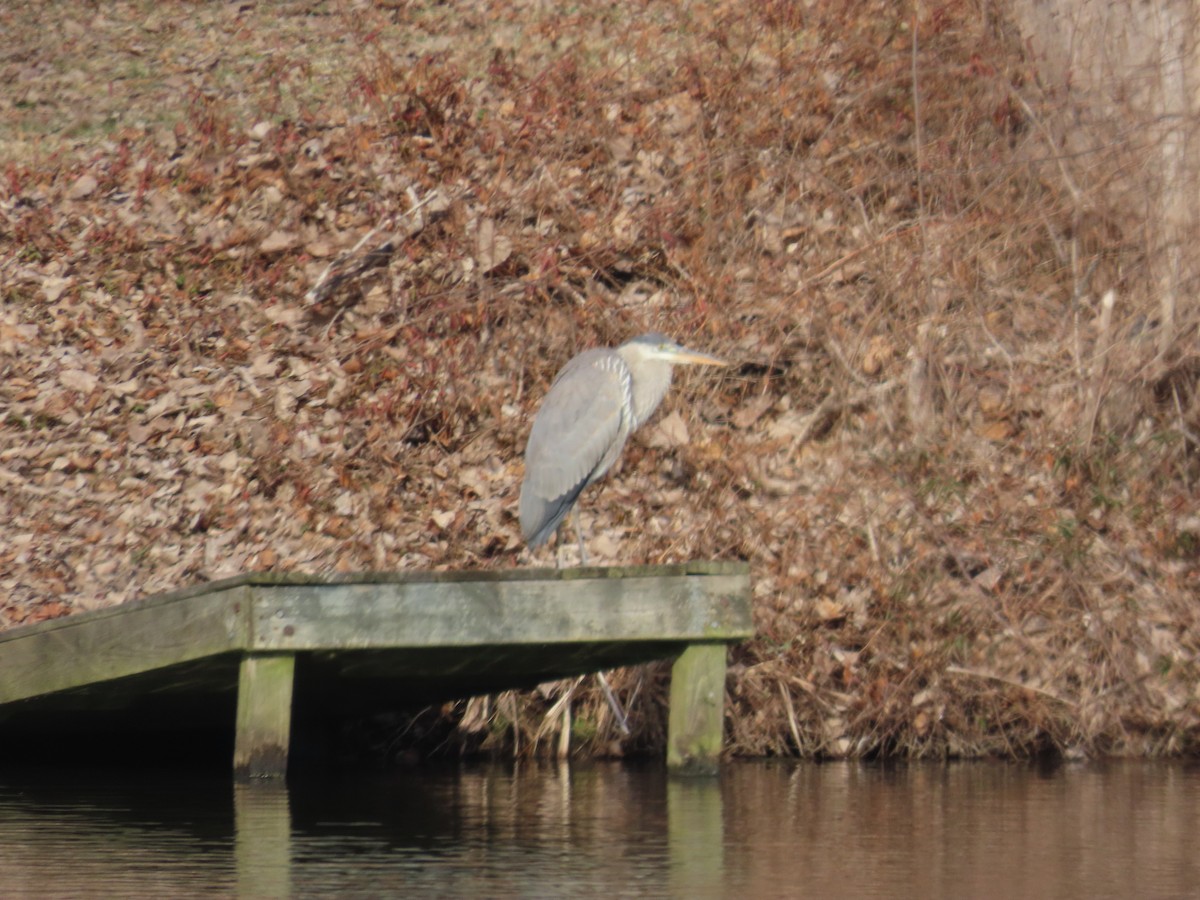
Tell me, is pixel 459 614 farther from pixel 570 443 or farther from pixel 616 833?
pixel 570 443

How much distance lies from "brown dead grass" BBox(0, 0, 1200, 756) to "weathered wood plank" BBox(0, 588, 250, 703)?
2.28 metres

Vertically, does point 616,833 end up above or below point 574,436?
below

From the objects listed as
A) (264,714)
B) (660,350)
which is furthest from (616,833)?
(660,350)

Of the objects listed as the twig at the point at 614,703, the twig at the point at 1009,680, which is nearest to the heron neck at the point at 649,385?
the twig at the point at 614,703

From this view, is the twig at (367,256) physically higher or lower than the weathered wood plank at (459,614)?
higher

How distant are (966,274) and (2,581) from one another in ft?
18.1

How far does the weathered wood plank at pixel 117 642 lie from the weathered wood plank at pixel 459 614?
6.1 inches

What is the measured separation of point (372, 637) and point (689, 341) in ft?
13.5

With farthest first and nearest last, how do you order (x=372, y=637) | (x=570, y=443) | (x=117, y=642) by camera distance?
(x=570, y=443)
(x=117, y=642)
(x=372, y=637)

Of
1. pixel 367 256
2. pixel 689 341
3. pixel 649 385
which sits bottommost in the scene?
pixel 649 385

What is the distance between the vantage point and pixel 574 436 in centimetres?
792

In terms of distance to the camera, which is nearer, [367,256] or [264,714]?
[264,714]

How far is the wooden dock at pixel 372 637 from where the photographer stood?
630 centimetres

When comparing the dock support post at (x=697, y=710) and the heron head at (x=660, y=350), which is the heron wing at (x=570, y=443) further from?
the dock support post at (x=697, y=710)
